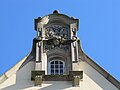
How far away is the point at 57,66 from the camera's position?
73.4 feet

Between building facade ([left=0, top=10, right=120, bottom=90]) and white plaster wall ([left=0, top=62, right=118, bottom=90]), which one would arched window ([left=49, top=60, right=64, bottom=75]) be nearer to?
building facade ([left=0, top=10, right=120, bottom=90])

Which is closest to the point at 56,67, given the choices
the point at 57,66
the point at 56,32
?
the point at 57,66

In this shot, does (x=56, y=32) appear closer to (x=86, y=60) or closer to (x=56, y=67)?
(x=56, y=67)

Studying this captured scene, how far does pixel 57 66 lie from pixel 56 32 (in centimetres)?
213

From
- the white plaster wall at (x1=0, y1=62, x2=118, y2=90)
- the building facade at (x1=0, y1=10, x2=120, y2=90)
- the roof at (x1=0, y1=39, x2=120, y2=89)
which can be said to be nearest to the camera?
the white plaster wall at (x1=0, y1=62, x2=118, y2=90)

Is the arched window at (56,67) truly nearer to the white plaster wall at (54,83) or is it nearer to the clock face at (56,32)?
the white plaster wall at (54,83)

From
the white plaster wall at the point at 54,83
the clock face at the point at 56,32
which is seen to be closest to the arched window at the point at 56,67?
the white plaster wall at the point at 54,83

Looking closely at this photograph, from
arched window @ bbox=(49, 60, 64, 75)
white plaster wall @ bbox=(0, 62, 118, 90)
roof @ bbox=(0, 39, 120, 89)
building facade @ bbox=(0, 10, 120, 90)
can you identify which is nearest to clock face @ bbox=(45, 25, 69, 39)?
building facade @ bbox=(0, 10, 120, 90)

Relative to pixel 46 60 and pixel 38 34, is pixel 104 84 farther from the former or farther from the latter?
pixel 38 34

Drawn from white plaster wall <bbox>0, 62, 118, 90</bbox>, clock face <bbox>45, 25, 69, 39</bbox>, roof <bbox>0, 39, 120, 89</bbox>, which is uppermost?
clock face <bbox>45, 25, 69, 39</bbox>

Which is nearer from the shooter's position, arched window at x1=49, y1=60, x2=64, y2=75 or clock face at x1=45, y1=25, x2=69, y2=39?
arched window at x1=49, y1=60, x2=64, y2=75

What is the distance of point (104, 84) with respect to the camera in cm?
2125

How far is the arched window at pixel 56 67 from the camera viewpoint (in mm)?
22025

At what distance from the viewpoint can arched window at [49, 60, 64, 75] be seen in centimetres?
2202
